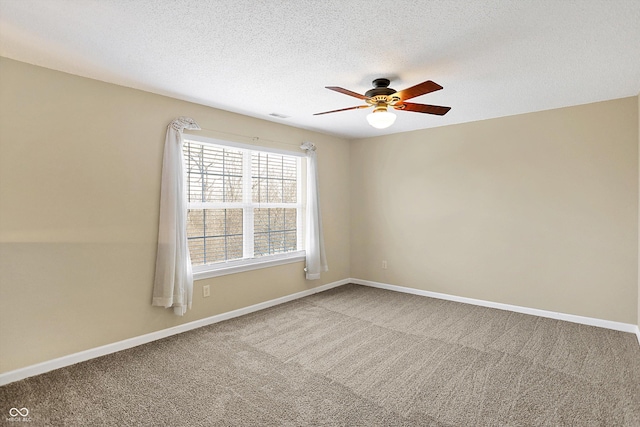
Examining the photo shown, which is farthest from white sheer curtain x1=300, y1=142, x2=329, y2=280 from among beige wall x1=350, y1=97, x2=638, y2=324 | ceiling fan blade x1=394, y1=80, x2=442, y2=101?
ceiling fan blade x1=394, y1=80, x2=442, y2=101

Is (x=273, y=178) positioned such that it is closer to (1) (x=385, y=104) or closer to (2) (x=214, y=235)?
(2) (x=214, y=235)

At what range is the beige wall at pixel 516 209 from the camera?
368 centimetres

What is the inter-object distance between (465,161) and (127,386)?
14.9 ft

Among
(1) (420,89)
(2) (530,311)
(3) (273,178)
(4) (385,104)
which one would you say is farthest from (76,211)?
(2) (530,311)

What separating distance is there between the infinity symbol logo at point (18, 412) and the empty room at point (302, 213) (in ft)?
0.15

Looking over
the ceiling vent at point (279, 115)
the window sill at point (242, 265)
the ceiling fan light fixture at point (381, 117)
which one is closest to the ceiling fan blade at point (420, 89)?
the ceiling fan light fixture at point (381, 117)

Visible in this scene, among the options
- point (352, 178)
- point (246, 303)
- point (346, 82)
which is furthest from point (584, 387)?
point (352, 178)

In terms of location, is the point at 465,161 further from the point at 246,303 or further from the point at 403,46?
the point at 246,303

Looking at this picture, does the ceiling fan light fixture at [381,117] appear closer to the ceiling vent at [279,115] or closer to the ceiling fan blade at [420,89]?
the ceiling fan blade at [420,89]

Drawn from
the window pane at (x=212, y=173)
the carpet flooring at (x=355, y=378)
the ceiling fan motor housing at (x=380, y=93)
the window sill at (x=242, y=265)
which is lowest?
the carpet flooring at (x=355, y=378)

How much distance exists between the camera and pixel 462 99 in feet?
11.9

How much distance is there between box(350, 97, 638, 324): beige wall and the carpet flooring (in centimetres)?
55

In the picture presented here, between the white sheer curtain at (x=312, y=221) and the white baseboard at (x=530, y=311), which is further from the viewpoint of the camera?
the white sheer curtain at (x=312, y=221)

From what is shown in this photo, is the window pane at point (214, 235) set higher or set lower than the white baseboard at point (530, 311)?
higher
